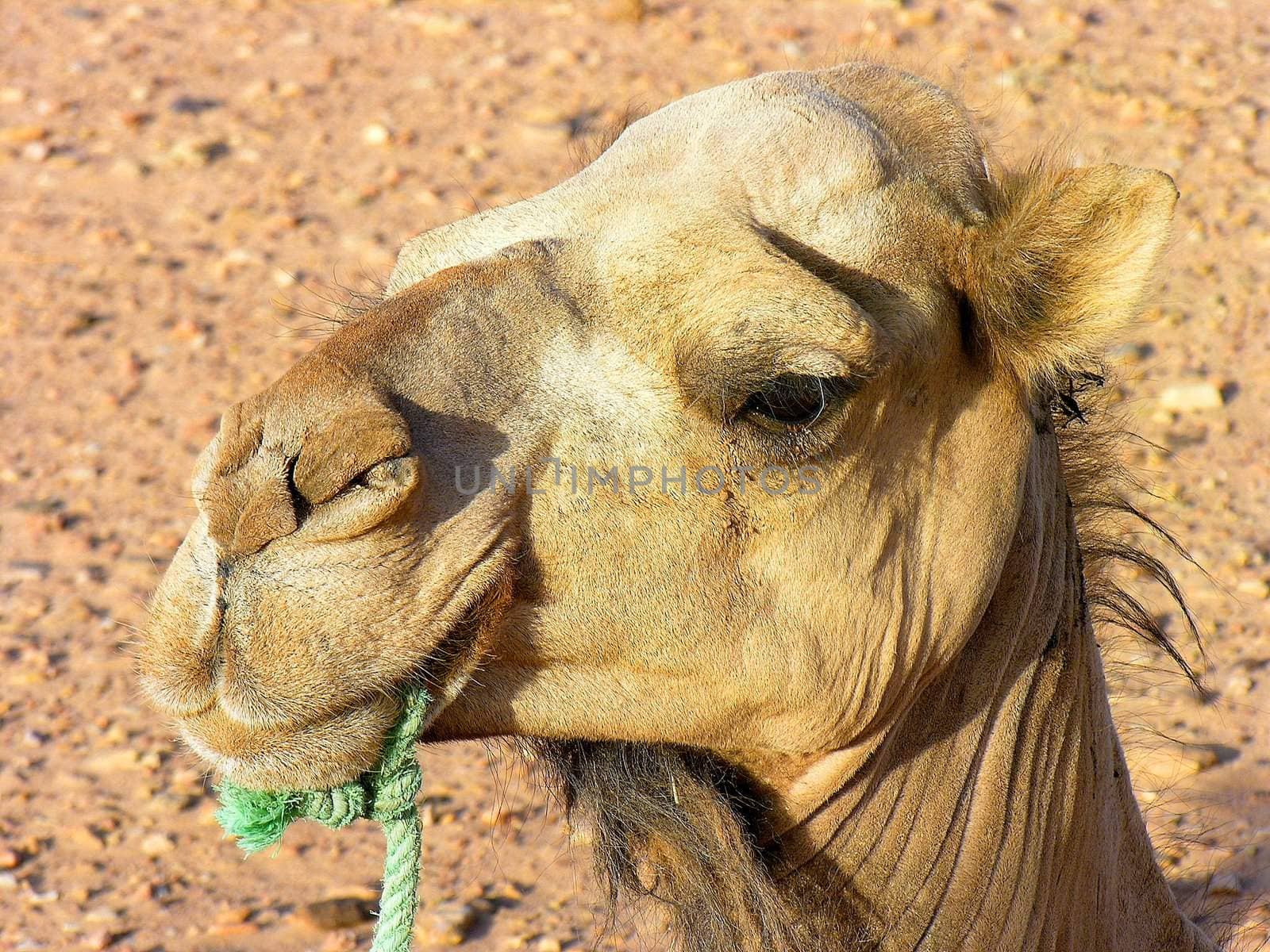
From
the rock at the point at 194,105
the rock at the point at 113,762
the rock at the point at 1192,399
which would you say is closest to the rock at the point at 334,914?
the rock at the point at 113,762

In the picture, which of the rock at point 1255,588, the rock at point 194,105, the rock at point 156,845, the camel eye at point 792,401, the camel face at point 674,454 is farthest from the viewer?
the rock at point 194,105

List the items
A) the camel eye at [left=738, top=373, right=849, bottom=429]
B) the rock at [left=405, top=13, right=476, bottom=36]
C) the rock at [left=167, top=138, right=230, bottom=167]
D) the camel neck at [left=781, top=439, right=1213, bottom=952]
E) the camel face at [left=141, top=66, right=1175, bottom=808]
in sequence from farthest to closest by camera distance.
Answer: the rock at [left=405, top=13, right=476, bottom=36]
the rock at [left=167, top=138, right=230, bottom=167]
the camel neck at [left=781, top=439, right=1213, bottom=952]
the camel eye at [left=738, top=373, right=849, bottom=429]
the camel face at [left=141, top=66, right=1175, bottom=808]

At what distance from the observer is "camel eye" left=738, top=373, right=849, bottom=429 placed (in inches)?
89.7

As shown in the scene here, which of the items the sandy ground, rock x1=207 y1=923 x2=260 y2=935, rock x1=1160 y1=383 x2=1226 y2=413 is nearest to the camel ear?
the sandy ground

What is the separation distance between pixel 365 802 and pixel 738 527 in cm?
70

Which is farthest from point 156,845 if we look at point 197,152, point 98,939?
point 197,152

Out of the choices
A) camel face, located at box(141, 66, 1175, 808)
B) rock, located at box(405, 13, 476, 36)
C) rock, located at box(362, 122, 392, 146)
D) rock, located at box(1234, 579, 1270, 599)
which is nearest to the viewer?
camel face, located at box(141, 66, 1175, 808)

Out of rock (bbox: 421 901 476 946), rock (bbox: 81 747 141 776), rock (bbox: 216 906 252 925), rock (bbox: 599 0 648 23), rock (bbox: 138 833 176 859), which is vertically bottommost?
rock (bbox: 81 747 141 776)

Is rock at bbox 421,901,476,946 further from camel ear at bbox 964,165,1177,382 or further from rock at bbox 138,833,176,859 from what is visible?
camel ear at bbox 964,165,1177,382

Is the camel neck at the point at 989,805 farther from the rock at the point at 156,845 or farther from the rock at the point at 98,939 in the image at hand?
the rock at the point at 156,845

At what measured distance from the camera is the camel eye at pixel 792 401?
2.28 meters

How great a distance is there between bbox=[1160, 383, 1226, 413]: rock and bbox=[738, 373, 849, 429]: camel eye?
14.5 ft

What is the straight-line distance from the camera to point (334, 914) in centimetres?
421

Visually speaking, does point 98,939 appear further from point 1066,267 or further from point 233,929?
point 1066,267
